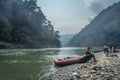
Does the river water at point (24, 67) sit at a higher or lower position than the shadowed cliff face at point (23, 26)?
lower

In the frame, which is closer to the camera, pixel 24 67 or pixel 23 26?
pixel 24 67

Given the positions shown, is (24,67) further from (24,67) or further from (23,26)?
(23,26)

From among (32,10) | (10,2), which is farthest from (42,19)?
(10,2)

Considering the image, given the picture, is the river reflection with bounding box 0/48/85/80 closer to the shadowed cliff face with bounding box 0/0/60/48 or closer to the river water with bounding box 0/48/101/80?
the river water with bounding box 0/48/101/80

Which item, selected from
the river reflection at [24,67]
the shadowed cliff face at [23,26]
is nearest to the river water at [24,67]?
the river reflection at [24,67]

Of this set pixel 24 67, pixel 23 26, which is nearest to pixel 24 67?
pixel 24 67

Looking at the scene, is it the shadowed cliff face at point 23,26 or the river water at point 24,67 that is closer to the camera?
the river water at point 24,67

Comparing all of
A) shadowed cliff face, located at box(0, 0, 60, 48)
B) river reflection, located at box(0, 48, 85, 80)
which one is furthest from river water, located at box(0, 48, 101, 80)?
shadowed cliff face, located at box(0, 0, 60, 48)

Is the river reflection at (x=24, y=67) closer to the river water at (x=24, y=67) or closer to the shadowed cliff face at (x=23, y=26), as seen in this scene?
the river water at (x=24, y=67)

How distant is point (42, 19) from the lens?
571 feet

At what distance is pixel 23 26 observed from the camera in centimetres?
13912

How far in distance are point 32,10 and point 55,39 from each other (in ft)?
116

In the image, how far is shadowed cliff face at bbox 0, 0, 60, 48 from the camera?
12356 cm

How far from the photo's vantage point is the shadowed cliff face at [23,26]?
123556mm
